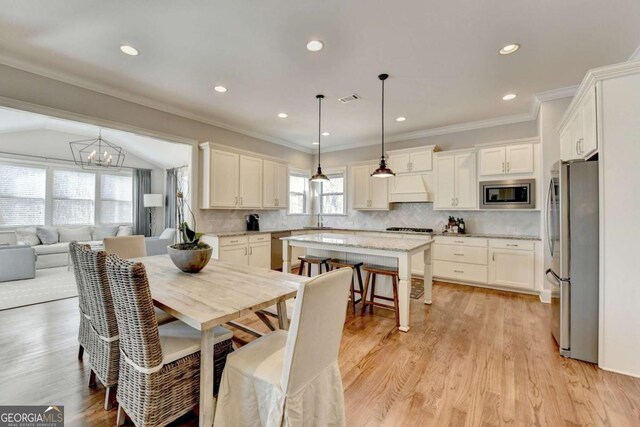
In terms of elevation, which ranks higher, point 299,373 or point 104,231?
point 104,231

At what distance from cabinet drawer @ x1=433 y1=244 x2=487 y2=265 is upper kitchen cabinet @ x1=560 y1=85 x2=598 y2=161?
185cm

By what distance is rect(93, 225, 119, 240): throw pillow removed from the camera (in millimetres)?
6996

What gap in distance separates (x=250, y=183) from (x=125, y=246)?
2.48 metres

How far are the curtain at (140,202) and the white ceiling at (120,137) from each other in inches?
21.5

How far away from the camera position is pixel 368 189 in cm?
586

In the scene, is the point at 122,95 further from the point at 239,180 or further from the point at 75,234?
the point at 75,234

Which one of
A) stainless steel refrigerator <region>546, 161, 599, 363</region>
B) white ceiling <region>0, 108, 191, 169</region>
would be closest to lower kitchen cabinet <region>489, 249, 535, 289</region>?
stainless steel refrigerator <region>546, 161, 599, 363</region>

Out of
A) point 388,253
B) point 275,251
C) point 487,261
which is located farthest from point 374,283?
point 275,251

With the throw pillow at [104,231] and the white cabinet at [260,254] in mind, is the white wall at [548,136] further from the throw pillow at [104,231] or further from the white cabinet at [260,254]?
the throw pillow at [104,231]

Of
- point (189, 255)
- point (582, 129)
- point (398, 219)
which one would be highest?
point (582, 129)

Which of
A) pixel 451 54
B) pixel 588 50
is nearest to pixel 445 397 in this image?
pixel 451 54

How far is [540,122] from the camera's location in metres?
3.84

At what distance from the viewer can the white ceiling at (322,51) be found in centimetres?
212

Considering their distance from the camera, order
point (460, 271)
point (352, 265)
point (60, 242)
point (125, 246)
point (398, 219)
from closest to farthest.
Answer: point (125, 246), point (352, 265), point (460, 271), point (398, 219), point (60, 242)
